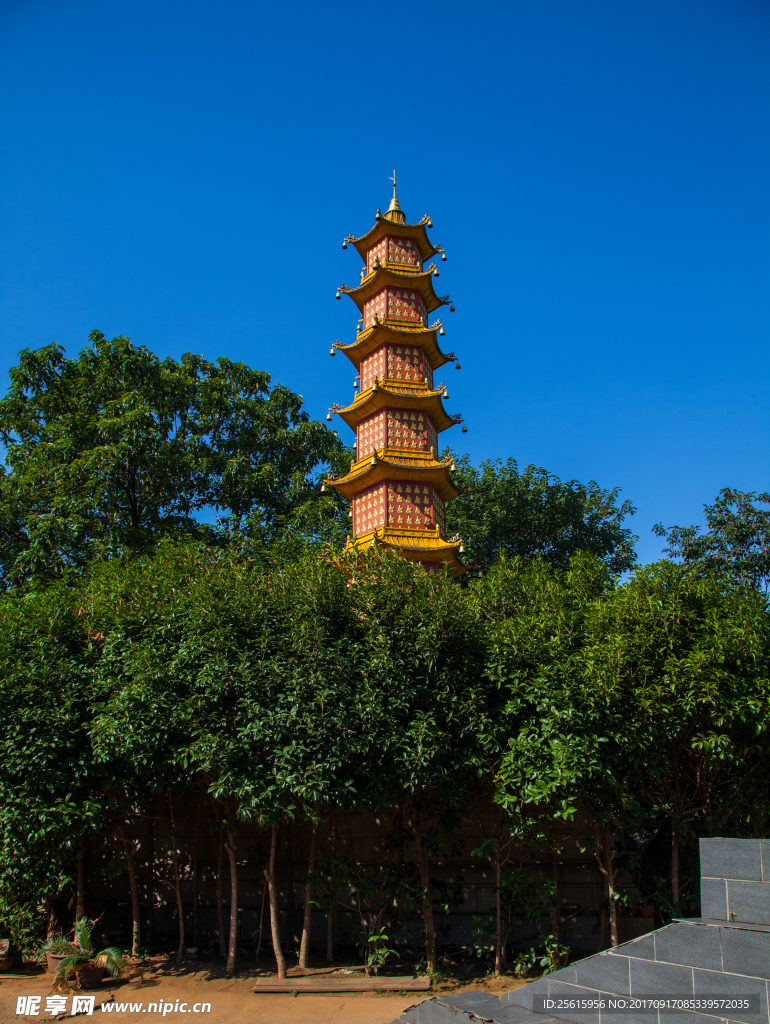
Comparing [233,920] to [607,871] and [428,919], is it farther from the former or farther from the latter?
[607,871]

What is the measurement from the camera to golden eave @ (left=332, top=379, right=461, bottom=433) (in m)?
15.6

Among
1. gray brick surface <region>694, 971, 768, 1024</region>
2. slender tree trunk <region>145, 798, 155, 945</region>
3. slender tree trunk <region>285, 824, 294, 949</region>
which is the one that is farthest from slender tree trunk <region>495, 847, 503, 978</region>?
slender tree trunk <region>145, 798, 155, 945</region>

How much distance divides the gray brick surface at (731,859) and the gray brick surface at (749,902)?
0.07m

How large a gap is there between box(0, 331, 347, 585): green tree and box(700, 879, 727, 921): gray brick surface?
14279 mm

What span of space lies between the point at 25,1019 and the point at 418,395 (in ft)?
40.8

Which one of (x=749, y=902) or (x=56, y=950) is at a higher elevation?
(x=749, y=902)

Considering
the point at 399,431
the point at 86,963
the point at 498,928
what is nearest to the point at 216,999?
the point at 86,963

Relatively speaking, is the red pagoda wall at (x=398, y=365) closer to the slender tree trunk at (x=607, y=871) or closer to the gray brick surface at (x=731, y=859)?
the slender tree trunk at (x=607, y=871)

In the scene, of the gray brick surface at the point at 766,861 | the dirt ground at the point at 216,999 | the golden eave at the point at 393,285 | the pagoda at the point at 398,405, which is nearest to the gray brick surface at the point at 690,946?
the gray brick surface at the point at 766,861

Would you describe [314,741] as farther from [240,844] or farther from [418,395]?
[418,395]

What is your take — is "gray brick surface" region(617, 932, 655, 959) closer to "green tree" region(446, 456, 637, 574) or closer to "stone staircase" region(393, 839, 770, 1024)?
"stone staircase" region(393, 839, 770, 1024)

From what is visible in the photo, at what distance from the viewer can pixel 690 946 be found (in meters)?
6.52

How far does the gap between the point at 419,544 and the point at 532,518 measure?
33.0 feet

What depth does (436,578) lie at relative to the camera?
34.0 feet
